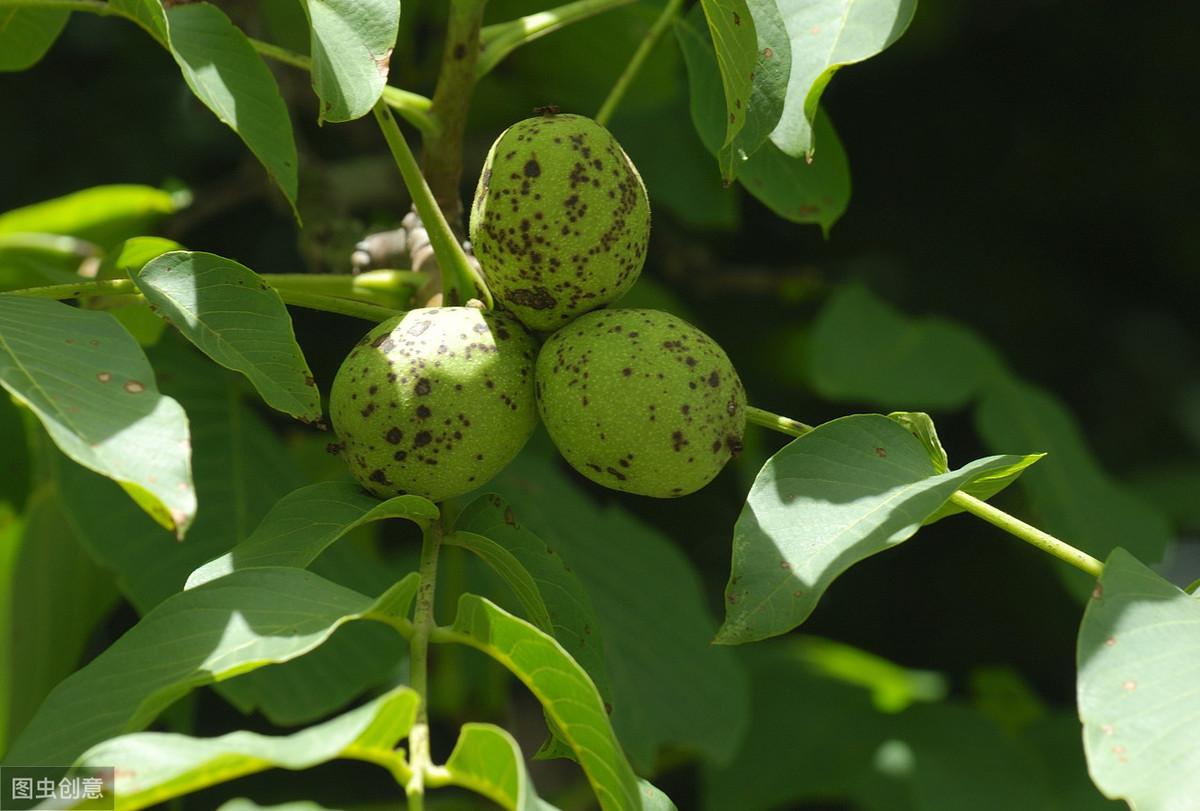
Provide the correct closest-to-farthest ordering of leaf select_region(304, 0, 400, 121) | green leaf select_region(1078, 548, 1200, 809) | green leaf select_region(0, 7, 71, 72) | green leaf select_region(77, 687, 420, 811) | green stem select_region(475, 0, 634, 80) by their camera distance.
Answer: green leaf select_region(77, 687, 420, 811) < green leaf select_region(1078, 548, 1200, 809) < leaf select_region(304, 0, 400, 121) < green stem select_region(475, 0, 634, 80) < green leaf select_region(0, 7, 71, 72)

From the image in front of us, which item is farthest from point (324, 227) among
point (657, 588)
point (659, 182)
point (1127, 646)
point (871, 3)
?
point (1127, 646)

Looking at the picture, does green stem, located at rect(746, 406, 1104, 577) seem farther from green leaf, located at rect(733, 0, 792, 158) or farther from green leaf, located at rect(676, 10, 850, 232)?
green leaf, located at rect(676, 10, 850, 232)

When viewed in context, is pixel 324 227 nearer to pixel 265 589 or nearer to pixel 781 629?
pixel 265 589

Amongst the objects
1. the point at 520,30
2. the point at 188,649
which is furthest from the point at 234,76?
the point at 188,649

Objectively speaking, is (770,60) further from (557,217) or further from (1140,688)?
(1140,688)

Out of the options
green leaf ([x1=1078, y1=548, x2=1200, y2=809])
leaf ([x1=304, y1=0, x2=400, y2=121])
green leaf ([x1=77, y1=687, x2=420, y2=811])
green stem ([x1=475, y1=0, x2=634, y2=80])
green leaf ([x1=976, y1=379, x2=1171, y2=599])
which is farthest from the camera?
green leaf ([x1=976, y1=379, x2=1171, y2=599])

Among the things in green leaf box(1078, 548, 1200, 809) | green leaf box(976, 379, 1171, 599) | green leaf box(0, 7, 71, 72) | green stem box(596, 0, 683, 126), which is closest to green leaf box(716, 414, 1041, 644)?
green leaf box(1078, 548, 1200, 809)
